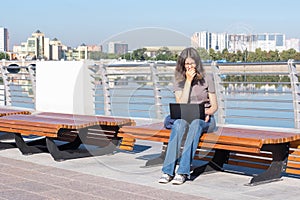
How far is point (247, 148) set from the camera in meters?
5.95

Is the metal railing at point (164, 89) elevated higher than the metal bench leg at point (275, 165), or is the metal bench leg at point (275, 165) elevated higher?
the metal railing at point (164, 89)

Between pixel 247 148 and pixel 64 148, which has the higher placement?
pixel 247 148

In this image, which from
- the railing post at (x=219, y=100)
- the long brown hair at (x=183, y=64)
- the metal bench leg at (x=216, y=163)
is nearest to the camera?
the long brown hair at (x=183, y=64)

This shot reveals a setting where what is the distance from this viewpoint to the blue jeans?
6.48 metres

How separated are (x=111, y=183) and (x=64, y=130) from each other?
5.48 feet

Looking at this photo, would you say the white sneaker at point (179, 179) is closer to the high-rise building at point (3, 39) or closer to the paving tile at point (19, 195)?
the paving tile at point (19, 195)

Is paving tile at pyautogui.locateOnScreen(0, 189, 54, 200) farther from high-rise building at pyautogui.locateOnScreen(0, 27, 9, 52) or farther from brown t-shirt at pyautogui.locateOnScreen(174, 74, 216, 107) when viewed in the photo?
high-rise building at pyautogui.locateOnScreen(0, 27, 9, 52)

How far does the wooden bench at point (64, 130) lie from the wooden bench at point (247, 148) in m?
0.80

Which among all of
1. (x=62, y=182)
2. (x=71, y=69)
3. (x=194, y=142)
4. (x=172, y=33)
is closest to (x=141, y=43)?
(x=172, y=33)

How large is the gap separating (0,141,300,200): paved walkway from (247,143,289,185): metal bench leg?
8cm

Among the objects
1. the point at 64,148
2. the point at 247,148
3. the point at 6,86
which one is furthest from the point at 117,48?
the point at 6,86

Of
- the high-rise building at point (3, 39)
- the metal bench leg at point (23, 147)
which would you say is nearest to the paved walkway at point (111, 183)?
the metal bench leg at point (23, 147)

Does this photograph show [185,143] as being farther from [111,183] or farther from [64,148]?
[64,148]

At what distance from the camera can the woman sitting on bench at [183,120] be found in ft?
21.3
